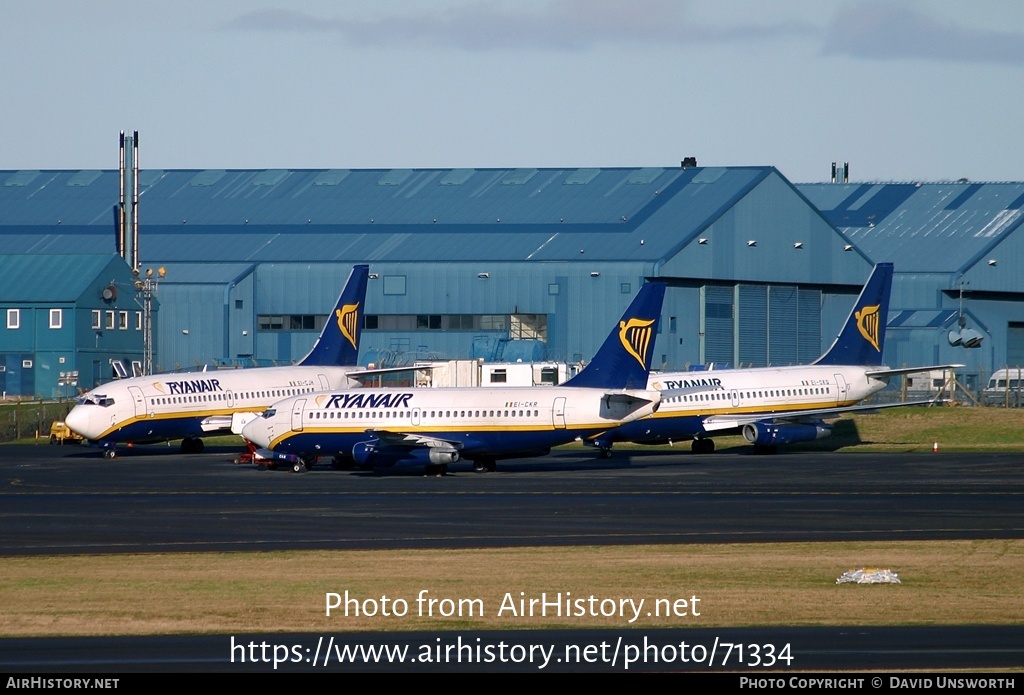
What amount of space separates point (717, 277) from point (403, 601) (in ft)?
269

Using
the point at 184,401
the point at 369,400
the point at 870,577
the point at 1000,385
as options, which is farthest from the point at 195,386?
the point at 1000,385

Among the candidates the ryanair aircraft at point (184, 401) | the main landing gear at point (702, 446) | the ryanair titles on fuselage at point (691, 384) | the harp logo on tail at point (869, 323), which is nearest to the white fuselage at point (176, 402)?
the ryanair aircraft at point (184, 401)

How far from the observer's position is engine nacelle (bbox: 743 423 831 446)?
66.9 meters

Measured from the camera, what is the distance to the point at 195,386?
237 feet

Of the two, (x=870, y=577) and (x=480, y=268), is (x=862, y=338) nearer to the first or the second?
(x=480, y=268)

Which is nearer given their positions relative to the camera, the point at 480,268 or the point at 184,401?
the point at 184,401

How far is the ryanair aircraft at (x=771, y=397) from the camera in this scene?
66.8 metres

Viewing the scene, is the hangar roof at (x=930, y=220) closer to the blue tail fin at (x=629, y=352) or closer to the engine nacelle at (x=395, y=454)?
the blue tail fin at (x=629, y=352)

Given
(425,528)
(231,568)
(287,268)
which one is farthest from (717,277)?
(231,568)

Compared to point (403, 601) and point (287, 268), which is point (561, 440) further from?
point (287, 268)

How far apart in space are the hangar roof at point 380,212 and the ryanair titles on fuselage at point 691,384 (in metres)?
34.1

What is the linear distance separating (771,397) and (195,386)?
27376 mm

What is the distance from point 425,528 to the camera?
37.0 metres

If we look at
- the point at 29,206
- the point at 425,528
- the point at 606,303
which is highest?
the point at 29,206
